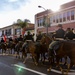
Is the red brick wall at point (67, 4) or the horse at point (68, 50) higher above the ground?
the red brick wall at point (67, 4)

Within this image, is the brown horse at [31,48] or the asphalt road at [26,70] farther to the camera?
the brown horse at [31,48]

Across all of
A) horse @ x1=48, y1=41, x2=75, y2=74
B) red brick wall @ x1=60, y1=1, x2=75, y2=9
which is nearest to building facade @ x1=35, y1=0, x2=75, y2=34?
red brick wall @ x1=60, y1=1, x2=75, y2=9

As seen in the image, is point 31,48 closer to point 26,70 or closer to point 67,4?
point 26,70

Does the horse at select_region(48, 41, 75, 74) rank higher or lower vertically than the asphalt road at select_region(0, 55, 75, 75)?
higher

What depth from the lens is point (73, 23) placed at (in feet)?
137

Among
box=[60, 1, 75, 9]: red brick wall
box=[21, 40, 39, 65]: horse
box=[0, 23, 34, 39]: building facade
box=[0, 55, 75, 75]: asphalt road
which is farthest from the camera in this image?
box=[0, 23, 34, 39]: building facade

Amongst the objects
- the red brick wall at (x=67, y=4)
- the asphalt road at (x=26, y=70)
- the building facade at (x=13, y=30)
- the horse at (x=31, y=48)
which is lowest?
the asphalt road at (x=26, y=70)

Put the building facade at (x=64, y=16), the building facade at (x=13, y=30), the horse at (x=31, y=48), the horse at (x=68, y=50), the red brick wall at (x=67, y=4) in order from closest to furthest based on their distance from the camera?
1. the horse at (x=68, y=50)
2. the horse at (x=31, y=48)
3. the building facade at (x=64, y=16)
4. the red brick wall at (x=67, y=4)
5. the building facade at (x=13, y=30)

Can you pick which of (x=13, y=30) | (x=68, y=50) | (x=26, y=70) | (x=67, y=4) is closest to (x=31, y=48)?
(x=26, y=70)

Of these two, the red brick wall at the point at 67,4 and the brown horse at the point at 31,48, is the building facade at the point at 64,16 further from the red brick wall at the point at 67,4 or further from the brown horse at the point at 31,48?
the brown horse at the point at 31,48

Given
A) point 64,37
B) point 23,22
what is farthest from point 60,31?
point 23,22

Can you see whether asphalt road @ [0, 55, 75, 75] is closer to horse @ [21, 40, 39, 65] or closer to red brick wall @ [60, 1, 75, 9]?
horse @ [21, 40, 39, 65]

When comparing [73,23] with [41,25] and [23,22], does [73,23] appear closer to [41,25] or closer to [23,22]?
[41,25]

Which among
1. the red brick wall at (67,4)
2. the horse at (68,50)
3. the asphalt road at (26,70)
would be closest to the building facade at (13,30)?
the red brick wall at (67,4)
